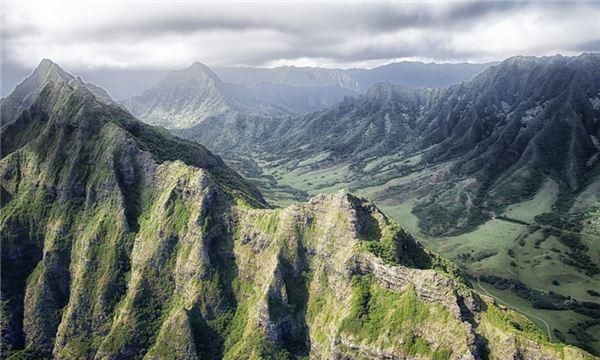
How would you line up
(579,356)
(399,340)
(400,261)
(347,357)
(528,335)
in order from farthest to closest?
(400,261) → (347,357) → (399,340) → (528,335) → (579,356)

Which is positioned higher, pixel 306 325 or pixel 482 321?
pixel 482 321

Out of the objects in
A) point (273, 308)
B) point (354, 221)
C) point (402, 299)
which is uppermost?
point (354, 221)

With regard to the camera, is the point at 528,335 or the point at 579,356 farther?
the point at 528,335

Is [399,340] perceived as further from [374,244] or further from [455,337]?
[374,244]

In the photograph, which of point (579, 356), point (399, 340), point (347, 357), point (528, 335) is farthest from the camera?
point (347, 357)

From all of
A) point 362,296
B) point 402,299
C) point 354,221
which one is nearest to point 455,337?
point 402,299


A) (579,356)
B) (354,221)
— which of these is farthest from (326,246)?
(579,356)

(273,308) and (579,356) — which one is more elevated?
(579,356)

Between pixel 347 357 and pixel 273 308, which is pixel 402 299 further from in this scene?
pixel 273 308

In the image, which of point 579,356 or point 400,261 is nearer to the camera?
point 579,356

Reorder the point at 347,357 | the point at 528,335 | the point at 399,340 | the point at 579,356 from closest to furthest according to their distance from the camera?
1. the point at 579,356
2. the point at 528,335
3. the point at 399,340
4. the point at 347,357
